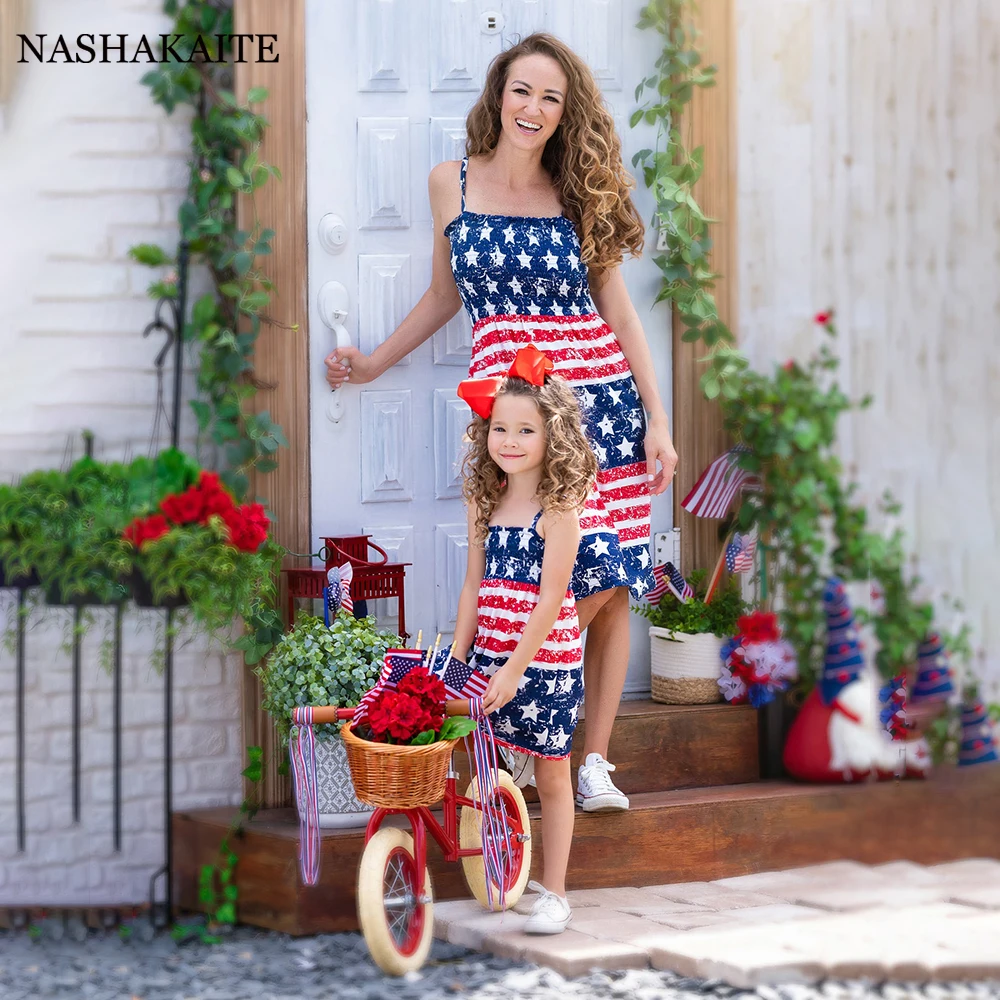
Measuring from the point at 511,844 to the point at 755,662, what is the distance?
3.29 ft

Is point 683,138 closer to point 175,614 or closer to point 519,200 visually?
point 519,200

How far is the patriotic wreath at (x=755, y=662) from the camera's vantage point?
3.60m

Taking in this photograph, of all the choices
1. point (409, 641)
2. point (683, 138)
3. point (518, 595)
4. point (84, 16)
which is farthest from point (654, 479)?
point (84, 16)

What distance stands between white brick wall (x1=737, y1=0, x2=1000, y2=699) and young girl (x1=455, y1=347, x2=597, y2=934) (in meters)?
1.40

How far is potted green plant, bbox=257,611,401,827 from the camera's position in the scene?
9.78 feet

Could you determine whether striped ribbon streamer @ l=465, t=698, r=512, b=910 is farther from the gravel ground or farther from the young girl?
the gravel ground

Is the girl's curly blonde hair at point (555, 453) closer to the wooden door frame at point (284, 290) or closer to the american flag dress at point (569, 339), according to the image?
the american flag dress at point (569, 339)

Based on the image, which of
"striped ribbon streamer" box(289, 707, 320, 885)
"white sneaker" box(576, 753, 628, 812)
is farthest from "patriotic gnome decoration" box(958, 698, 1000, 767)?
"striped ribbon streamer" box(289, 707, 320, 885)

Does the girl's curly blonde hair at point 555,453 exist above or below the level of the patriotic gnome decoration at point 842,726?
above

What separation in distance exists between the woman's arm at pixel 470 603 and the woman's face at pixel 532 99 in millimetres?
966

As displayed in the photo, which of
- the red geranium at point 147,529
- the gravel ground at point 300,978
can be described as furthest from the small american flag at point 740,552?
the red geranium at point 147,529

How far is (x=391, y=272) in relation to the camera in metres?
3.49

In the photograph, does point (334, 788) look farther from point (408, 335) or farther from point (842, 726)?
point (842, 726)

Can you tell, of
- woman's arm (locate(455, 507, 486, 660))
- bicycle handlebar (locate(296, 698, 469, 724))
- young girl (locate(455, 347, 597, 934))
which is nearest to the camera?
bicycle handlebar (locate(296, 698, 469, 724))
